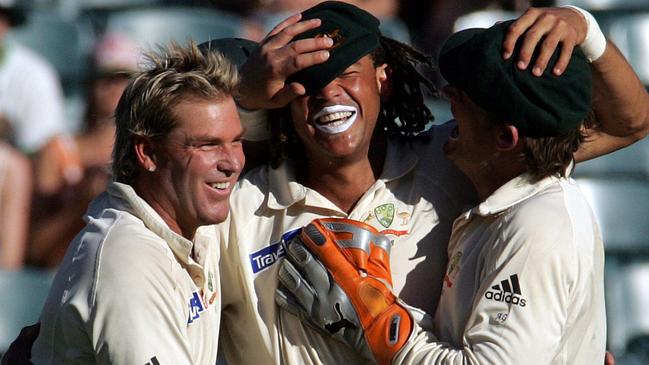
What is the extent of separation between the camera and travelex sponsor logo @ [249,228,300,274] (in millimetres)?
3367

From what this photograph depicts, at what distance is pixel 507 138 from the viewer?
3.17 meters

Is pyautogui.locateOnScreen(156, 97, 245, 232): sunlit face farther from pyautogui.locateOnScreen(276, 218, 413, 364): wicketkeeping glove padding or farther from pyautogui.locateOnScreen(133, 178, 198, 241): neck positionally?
pyautogui.locateOnScreen(276, 218, 413, 364): wicketkeeping glove padding

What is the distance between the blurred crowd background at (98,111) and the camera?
5555 mm

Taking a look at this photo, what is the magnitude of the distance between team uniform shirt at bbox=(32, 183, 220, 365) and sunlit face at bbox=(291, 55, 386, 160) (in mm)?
514

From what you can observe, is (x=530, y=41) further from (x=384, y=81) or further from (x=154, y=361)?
(x=154, y=361)

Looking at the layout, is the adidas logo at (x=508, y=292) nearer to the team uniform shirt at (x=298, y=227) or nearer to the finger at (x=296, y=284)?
the team uniform shirt at (x=298, y=227)

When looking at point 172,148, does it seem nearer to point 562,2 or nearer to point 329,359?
point 329,359

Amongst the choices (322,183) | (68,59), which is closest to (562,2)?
(68,59)

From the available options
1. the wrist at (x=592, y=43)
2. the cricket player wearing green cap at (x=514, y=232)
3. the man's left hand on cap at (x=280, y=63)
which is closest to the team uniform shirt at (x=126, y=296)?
the cricket player wearing green cap at (x=514, y=232)

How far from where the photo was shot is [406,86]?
3602 mm

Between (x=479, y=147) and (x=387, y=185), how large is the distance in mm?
370

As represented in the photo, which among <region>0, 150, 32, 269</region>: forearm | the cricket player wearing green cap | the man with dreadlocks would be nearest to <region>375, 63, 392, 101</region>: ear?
the man with dreadlocks

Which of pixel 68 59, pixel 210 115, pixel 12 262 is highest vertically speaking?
pixel 210 115

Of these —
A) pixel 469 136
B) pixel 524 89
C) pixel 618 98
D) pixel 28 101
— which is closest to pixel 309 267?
pixel 469 136
